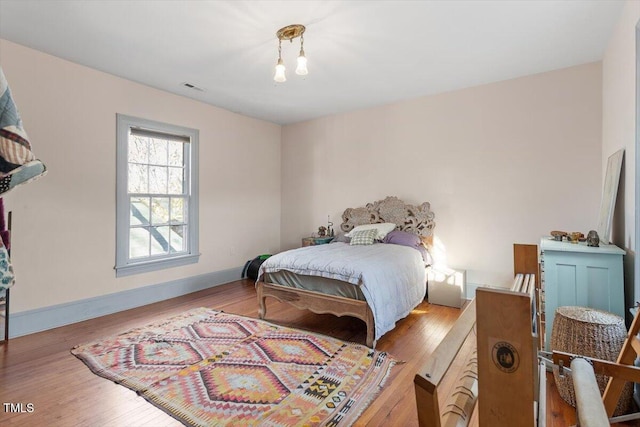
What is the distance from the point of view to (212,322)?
126 inches

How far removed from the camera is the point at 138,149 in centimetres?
383

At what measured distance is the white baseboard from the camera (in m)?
2.92

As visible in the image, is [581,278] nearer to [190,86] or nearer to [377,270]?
[377,270]

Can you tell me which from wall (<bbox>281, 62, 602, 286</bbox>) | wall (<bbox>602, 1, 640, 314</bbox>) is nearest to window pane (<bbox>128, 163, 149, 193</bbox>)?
wall (<bbox>281, 62, 602, 286</bbox>)

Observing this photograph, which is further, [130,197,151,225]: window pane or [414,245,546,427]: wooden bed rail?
[130,197,151,225]: window pane

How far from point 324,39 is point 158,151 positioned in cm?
263

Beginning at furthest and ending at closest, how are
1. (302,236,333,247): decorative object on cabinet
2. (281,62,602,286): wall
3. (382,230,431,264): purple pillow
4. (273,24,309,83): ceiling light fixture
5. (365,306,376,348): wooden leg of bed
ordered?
(302,236,333,247): decorative object on cabinet → (382,230,431,264): purple pillow → (281,62,602,286): wall → (365,306,376,348): wooden leg of bed → (273,24,309,83): ceiling light fixture

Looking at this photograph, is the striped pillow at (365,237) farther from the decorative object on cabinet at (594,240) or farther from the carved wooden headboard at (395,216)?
the decorative object on cabinet at (594,240)

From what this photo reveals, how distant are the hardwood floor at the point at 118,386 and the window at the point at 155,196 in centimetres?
72

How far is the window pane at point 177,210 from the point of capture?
418 cm

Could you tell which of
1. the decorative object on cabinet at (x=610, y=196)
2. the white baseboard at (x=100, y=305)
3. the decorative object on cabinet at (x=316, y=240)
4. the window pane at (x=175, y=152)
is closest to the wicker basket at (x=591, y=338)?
the decorative object on cabinet at (x=610, y=196)

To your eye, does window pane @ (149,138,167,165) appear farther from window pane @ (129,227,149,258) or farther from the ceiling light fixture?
the ceiling light fixture

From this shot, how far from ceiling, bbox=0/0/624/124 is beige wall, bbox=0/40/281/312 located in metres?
0.23

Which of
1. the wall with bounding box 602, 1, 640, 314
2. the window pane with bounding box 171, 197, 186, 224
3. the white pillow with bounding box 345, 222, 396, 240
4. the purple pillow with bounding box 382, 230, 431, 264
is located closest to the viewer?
the wall with bounding box 602, 1, 640, 314
